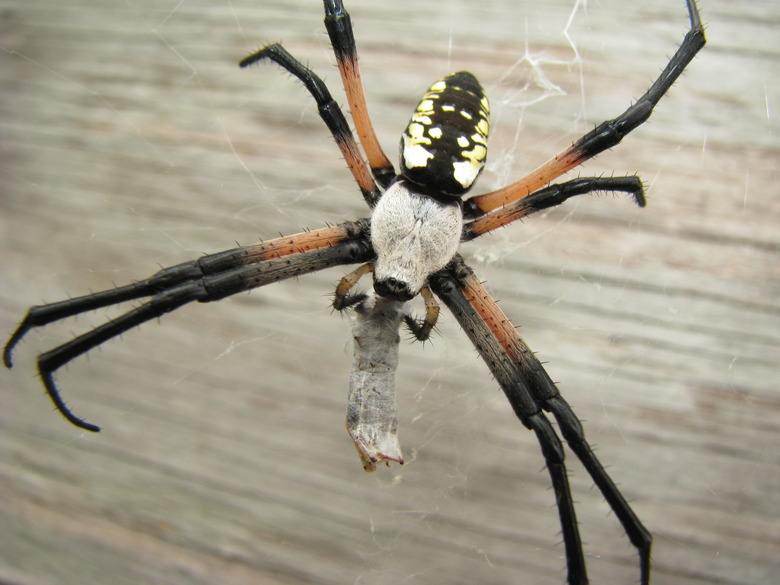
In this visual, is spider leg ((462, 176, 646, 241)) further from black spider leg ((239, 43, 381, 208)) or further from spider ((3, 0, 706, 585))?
black spider leg ((239, 43, 381, 208))

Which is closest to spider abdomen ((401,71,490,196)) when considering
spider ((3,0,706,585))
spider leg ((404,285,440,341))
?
spider ((3,0,706,585))

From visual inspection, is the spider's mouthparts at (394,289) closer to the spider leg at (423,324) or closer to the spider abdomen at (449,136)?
the spider leg at (423,324)

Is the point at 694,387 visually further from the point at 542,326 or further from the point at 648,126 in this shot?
the point at 648,126

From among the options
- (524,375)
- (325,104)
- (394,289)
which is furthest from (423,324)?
(325,104)

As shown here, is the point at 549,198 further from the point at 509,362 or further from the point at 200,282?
the point at 200,282

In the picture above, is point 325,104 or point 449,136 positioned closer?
point 449,136

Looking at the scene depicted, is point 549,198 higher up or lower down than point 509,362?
higher up
